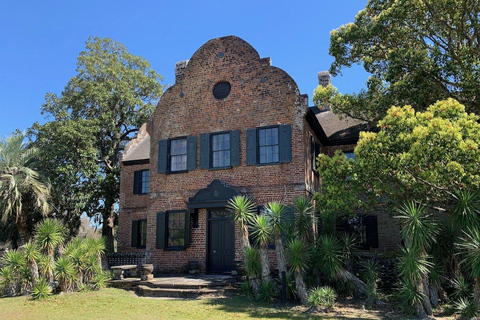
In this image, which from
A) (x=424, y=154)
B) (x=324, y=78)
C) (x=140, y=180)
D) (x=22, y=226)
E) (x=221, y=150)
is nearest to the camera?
(x=424, y=154)

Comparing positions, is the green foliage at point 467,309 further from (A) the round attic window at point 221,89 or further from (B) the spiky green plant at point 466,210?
(A) the round attic window at point 221,89

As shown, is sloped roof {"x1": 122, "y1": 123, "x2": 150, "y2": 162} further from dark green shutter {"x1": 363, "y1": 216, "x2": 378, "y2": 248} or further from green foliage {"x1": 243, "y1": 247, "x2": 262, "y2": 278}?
dark green shutter {"x1": 363, "y1": 216, "x2": 378, "y2": 248}

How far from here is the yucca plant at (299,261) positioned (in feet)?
35.2

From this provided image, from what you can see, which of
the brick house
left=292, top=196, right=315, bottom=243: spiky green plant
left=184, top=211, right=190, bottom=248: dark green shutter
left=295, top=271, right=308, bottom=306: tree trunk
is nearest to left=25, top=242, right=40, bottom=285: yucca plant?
the brick house

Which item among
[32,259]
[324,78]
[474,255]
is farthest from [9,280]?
[324,78]

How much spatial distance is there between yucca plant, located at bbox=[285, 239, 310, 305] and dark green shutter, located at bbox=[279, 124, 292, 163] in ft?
13.6

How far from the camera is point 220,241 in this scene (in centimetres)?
1528

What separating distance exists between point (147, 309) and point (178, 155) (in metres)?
7.53

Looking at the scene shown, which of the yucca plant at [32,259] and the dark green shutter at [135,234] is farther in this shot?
the dark green shutter at [135,234]

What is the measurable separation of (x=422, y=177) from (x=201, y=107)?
9.29 metres

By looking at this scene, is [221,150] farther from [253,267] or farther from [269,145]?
[253,267]

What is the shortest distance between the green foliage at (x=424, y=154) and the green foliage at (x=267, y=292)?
3.81 metres

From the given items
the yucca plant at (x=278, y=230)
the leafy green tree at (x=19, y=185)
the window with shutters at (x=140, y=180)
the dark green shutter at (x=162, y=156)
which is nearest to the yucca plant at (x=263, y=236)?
the yucca plant at (x=278, y=230)

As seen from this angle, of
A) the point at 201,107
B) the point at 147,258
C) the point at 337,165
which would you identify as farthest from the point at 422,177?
the point at 147,258
